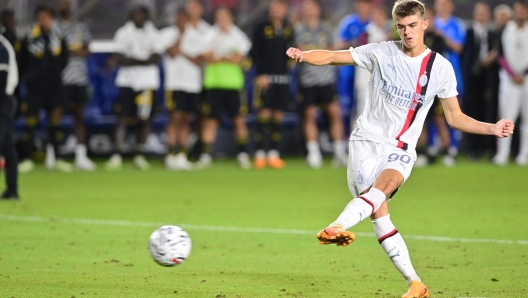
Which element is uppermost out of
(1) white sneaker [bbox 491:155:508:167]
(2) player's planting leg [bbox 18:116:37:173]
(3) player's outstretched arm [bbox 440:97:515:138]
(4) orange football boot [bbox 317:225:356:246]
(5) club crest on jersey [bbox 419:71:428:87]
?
(5) club crest on jersey [bbox 419:71:428:87]

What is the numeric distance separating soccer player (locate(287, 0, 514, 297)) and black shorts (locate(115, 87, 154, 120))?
11.0 meters

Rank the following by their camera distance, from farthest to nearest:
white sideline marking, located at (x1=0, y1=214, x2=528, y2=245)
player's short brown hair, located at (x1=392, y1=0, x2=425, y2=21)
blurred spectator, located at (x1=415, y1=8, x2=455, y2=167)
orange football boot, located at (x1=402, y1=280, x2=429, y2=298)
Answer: blurred spectator, located at (x1=415, y1=8, x2=455, y2=167), white sideline marking, located at (x1=0, y1=214, x2=528, y2=245), player's short brown hair, located at (x1=392, y1=0, x2=425, y2=21), orange football boot, located at (x1=402, y1=280, x2=429, y2=298)

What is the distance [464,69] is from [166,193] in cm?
762

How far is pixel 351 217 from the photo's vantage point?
5.98m

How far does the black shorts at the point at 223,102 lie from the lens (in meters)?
17.3

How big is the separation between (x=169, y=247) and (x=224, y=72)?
10.5 metres

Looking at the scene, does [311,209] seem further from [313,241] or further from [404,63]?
[404,63]

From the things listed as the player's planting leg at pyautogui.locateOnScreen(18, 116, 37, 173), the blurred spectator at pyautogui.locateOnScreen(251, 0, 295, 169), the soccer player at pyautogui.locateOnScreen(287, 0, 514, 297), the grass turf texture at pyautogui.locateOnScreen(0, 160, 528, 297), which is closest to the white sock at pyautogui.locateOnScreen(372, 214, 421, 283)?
the soccer player at pyautogui.locateOnScreen(287, 0, 514, 297)

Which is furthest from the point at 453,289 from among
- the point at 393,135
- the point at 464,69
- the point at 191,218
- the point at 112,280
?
the point at 464,69

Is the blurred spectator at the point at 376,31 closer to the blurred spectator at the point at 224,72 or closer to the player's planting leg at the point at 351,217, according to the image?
Result: the blurred spectator at the point at 224,72

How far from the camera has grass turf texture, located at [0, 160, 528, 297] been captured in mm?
6812

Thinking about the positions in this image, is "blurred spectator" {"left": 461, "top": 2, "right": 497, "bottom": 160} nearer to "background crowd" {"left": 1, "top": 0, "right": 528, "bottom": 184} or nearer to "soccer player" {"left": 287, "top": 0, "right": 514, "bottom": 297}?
"background crowd" {"left": 1, "top": 0, "right": 528, "bottom": 184}

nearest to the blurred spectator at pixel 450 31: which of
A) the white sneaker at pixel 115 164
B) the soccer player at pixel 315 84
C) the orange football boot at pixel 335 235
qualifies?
the soccer player at pixel 315 84

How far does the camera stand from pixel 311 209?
11539 millimetres
